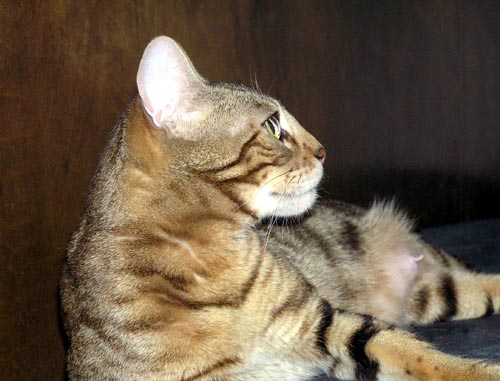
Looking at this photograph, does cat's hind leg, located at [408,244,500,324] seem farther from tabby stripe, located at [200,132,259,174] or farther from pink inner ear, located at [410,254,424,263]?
tabby stripe, located at [200,132,259,174]

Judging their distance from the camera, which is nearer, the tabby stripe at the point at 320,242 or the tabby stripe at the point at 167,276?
the tabby stripe at the point at 167,276

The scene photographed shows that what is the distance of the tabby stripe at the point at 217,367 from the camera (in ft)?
5.98

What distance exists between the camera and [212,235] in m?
1.92

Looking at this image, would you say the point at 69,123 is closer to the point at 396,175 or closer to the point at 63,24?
the point at 63,24

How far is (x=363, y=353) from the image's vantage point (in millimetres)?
1994

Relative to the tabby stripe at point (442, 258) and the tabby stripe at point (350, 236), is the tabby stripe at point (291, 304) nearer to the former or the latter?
the tabby stripe at point (350, 236)

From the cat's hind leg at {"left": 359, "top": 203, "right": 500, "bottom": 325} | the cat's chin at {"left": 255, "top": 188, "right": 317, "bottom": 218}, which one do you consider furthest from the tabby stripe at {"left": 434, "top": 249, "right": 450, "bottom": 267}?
the cat's chin at {"left": 255, "top": 188, "right": 317, "bottom": 218}

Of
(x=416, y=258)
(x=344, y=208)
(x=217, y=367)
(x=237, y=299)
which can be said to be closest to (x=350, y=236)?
(x=344, y=208)

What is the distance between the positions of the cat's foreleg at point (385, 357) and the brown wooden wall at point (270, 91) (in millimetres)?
915

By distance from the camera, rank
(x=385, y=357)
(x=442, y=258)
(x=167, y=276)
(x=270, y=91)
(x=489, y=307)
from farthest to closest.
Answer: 1. (x=270, y=91)
2. (x=442, y=258)
3. (x=489, y=307)
4. (x=385, y=357)
5. (x=167, y=276)

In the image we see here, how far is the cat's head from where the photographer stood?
1.86 m

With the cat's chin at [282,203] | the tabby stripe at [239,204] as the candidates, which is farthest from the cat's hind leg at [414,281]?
the tabby stripe at [239,204]

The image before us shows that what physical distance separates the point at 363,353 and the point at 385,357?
0.06 meters

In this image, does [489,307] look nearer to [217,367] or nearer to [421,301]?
[421,301]
